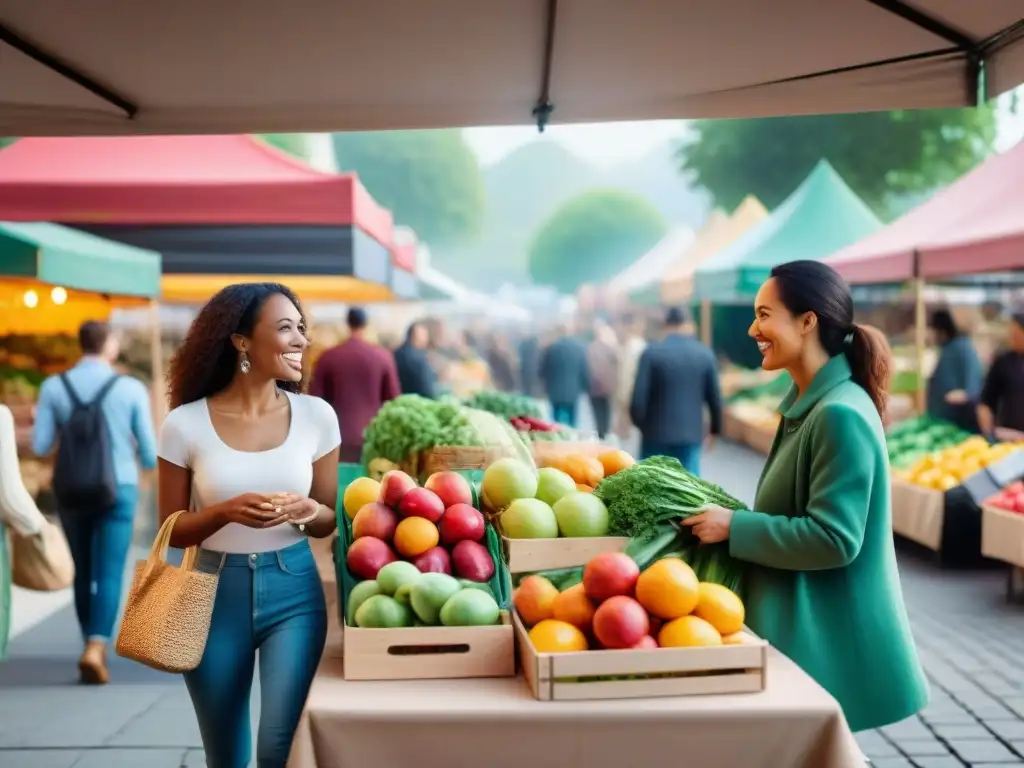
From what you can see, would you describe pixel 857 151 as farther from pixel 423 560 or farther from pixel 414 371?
pixel 423 560

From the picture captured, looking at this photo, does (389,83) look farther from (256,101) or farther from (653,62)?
(653,62)

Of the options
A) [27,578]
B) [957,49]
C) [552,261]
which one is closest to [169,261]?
[27,578]

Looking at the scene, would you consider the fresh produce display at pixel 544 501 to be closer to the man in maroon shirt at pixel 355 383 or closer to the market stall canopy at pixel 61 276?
the market stall canopy at pixel 61 276

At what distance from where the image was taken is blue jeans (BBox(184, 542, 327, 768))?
8.83ft

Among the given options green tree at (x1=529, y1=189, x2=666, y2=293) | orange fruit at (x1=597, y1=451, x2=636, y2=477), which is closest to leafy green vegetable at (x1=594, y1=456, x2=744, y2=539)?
orange fruit at (x1=597, y1=451, x2=636, y2=477)

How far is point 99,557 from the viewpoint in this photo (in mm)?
5672

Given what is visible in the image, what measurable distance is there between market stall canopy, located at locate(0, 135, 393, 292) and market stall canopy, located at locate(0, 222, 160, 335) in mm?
307

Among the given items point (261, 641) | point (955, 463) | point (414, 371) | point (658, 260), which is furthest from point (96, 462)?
point (658, 260)

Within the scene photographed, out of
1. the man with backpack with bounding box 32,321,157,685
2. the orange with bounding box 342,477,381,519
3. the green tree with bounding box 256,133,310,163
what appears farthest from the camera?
the green tree with bounding box 256,133,310,163

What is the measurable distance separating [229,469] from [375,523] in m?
0.41

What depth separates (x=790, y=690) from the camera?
7.64 feet

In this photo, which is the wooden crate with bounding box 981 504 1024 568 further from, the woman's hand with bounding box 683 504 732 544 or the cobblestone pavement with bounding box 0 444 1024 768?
the woman's hand with bounding box 683 504 732 544

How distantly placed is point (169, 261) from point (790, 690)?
7.51m

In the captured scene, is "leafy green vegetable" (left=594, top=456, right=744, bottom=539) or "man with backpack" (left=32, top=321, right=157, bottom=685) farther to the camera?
"man with backpack" (left=32, top=321, right=157, bottom=685)
